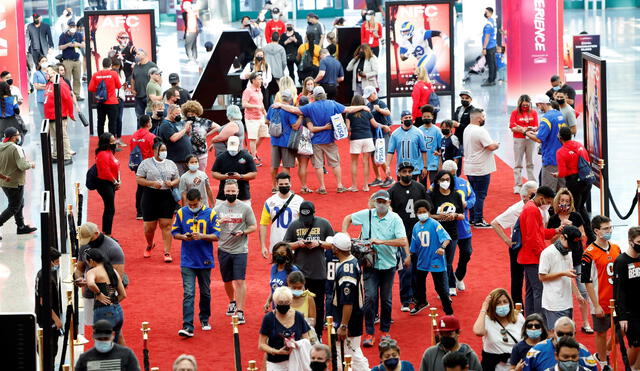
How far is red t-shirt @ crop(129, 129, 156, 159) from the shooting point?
17.4 meters

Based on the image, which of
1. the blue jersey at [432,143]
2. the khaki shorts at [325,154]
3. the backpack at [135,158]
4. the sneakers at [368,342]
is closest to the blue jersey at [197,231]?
the sneakers at [368,342]

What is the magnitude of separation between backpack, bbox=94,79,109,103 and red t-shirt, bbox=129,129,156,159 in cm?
618

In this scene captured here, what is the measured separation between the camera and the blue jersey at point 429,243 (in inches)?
523

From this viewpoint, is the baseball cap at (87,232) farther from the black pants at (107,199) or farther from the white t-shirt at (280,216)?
the black pants at (107,199)

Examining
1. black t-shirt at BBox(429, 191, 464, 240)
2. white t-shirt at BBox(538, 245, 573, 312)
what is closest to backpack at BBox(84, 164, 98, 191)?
black t-shirt at BBox(429, 191, 464, 240)

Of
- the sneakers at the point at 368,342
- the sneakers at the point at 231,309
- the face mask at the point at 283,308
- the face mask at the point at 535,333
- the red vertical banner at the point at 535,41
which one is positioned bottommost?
the sneakers at the point at 368,342

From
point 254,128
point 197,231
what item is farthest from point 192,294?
point 254,128

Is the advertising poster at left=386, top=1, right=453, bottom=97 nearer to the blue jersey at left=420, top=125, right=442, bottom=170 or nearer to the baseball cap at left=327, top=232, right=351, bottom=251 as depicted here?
the blue jersey at left=420, top=125, right=442, bottom=170

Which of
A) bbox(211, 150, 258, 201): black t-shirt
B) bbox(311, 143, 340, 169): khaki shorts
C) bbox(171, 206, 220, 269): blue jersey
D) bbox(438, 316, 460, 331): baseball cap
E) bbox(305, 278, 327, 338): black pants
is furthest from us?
bbox(311, 143, 340, 169): khaki shorts

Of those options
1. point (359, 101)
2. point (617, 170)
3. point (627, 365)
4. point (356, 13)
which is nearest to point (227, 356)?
point (627, 365)

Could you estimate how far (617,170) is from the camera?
20.8m

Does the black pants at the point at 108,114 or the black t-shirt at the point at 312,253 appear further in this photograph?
the black pants at the point at 108,114

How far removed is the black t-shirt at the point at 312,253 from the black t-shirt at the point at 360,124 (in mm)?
6692

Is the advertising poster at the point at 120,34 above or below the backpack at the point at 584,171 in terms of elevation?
above
